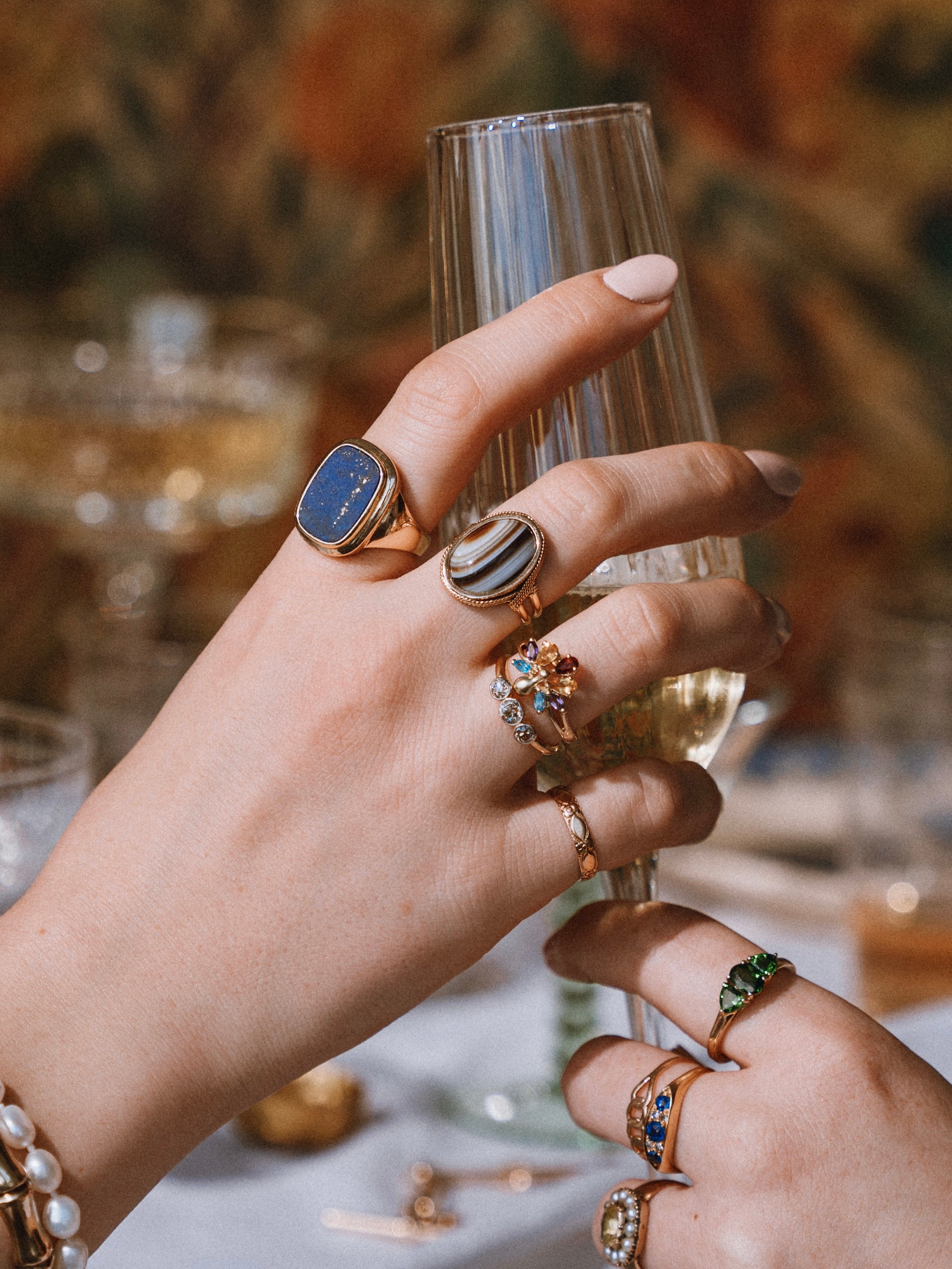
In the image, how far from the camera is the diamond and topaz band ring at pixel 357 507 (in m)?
0.42

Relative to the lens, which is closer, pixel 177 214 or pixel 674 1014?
pixel 674 1014

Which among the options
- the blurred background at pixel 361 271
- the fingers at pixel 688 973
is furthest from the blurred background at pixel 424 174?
the fingers at pixel 688 973

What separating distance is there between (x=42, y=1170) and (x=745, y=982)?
0.25 m

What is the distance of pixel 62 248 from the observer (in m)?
1.58

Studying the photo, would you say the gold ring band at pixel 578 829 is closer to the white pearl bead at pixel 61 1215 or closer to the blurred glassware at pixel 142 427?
the white pearl bead at pixel 61 1215

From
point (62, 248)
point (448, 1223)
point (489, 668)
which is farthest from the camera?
point (62, 248)

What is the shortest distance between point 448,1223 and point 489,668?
37 cm

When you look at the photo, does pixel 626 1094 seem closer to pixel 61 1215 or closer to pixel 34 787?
pixel 61 1215

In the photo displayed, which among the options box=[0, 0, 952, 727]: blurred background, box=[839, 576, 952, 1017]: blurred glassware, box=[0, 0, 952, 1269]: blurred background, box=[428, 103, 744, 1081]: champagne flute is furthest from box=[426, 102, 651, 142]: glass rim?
box=[0, 0, 952, 727]: blurred background

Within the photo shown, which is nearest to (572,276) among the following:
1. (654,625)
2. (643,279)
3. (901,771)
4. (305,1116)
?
(643,279)

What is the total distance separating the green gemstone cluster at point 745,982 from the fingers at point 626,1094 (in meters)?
0.03

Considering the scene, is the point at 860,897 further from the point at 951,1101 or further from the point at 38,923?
the point at 38,923

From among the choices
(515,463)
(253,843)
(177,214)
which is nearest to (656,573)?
(515,463)

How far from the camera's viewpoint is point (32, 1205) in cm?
43
